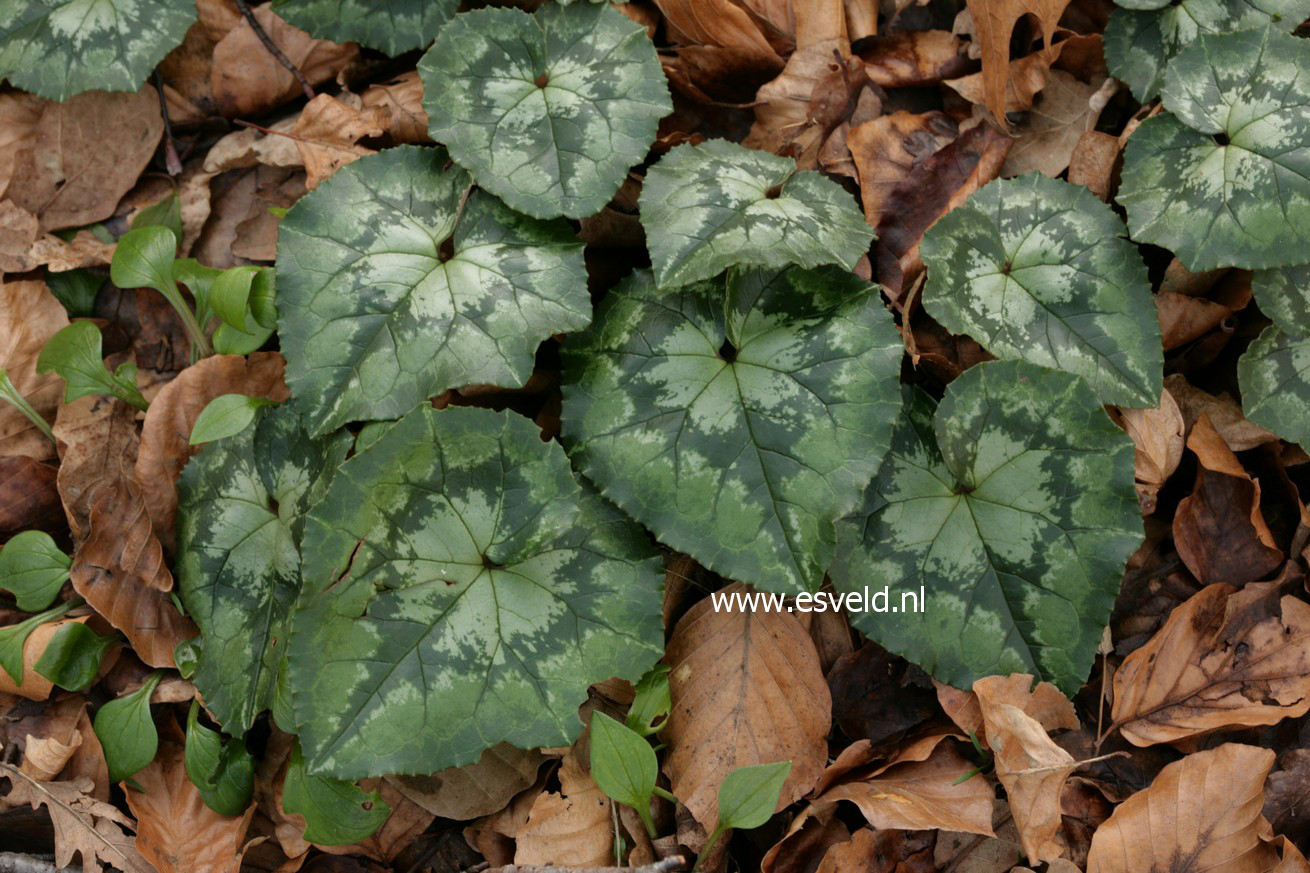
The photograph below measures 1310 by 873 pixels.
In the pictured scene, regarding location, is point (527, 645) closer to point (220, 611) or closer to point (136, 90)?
point (220, 611)

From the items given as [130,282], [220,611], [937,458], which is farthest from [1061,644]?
[130,282]

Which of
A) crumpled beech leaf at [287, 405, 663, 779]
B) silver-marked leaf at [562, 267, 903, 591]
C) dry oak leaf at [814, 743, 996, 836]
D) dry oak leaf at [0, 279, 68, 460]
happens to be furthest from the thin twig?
dry oak leaf at [814, 743, 996, 836]

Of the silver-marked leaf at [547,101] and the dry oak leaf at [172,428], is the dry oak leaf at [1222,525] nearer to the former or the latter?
the silver-marked leaf at [547,101]

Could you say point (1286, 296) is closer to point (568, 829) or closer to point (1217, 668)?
point (1217, 668)

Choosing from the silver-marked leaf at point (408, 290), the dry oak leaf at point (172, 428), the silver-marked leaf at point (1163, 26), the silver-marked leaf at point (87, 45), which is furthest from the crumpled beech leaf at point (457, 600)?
the silver-marked leaf at point (1163, 26)

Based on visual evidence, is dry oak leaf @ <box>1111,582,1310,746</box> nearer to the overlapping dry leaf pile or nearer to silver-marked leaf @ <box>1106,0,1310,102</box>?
the overlapping dry leaf pile
